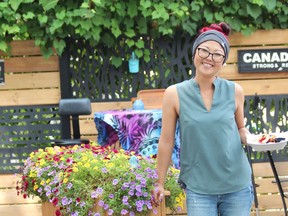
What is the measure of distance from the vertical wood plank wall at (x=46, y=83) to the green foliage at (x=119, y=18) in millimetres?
134

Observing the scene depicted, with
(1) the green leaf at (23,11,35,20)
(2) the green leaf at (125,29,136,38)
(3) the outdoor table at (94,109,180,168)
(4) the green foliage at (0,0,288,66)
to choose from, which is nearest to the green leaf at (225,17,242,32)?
(4) the green foliage at (0,0,288,66)

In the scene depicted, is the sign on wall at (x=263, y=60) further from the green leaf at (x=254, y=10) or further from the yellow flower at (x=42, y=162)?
the yellow flower at (x=42, y=162)

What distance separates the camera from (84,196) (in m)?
3.51

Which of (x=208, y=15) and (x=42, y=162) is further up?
(x=208, y=15)

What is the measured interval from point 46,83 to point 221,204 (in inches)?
134

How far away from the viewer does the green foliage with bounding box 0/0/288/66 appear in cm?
533

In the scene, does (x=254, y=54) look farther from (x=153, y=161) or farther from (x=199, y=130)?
(x=199, y=130)

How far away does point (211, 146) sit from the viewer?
8.39 feet

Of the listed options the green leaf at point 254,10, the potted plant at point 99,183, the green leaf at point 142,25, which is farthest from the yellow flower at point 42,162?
the green leaf at point 254,10

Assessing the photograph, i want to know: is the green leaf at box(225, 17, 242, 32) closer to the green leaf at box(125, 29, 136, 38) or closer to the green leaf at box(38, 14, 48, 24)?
the green leaf at box(125, 29, 136, 38)

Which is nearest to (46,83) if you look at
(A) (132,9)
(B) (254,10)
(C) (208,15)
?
(A) (132,9)

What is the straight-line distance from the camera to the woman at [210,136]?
2.55 metres

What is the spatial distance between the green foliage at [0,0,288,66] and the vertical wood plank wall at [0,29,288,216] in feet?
0.44

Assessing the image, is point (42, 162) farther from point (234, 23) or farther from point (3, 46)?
point (234, 23)
